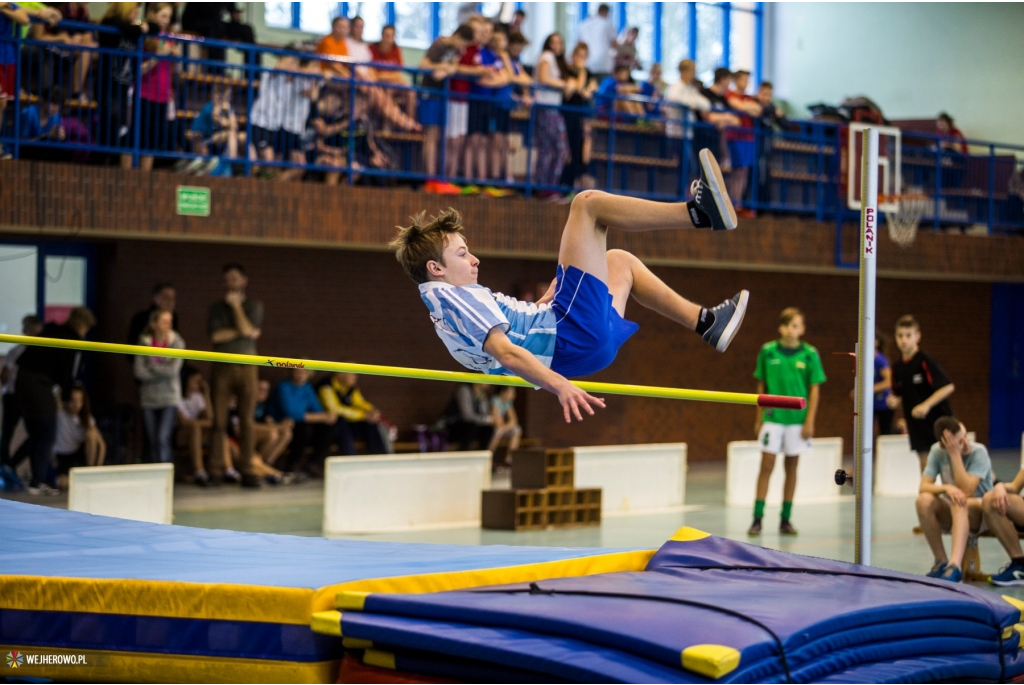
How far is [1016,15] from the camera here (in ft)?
58.5

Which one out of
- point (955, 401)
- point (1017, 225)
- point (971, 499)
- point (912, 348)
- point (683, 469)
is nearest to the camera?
point (971, 499)

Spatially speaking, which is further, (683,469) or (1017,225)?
(1017,225)

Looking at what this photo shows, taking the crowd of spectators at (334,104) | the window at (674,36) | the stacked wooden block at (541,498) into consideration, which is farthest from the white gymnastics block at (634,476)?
the window at (674,36)

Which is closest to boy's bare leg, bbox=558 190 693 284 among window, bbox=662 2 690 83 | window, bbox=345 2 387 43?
window, bbox=345 2 387 43

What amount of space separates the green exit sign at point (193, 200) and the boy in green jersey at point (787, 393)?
503 centimetres

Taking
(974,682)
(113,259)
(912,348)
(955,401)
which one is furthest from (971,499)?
(955,401)

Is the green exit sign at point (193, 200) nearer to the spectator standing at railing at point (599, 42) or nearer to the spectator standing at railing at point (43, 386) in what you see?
the spectator standing at railing at point (43, 386)

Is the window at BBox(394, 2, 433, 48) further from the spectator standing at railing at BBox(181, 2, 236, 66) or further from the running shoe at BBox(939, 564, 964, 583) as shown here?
the running shoe at BBox(939, 564, 964, 583)

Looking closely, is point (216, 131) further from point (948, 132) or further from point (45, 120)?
point (948, 132)

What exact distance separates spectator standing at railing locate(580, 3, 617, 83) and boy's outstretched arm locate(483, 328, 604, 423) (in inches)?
428

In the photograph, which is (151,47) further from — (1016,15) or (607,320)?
(1016,15)

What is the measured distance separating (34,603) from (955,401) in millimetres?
16426

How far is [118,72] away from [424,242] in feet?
20.5

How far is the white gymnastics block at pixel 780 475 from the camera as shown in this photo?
12.4 m
